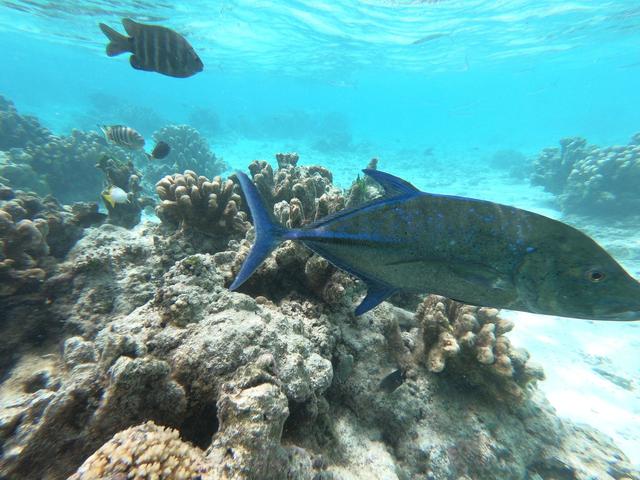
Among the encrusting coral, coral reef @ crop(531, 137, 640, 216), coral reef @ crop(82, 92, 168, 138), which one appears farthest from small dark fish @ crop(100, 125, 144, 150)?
coral reef @ crop(82, 92, 168, 138)

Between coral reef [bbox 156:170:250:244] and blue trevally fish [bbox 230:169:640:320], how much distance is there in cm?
243

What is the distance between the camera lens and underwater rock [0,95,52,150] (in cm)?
1277

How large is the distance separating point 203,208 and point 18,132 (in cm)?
1445

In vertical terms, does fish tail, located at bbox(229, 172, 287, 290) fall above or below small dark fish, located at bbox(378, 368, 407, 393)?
above

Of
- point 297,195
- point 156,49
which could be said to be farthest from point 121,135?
point 297,195

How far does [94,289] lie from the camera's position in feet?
10.8

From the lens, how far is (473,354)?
3.10 meters

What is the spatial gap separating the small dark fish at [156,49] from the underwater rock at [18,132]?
1145 centimetres

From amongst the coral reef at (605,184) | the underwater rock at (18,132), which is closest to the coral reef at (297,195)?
the underwater rock at (18,132)

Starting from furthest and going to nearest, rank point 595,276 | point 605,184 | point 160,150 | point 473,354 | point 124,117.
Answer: point 124,117
point 605,184
point 160,150
point 473,354
point 595,276

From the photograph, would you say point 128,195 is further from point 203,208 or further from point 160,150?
point 203,208

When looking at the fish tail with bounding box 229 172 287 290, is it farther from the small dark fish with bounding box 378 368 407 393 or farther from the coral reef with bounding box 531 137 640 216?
the coral reef with bounding box 531 137 640 216

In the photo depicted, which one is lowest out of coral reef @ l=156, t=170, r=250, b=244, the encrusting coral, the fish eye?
the encrusting coral

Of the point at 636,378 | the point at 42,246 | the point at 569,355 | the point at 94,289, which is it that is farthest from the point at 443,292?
the point at 636,378
